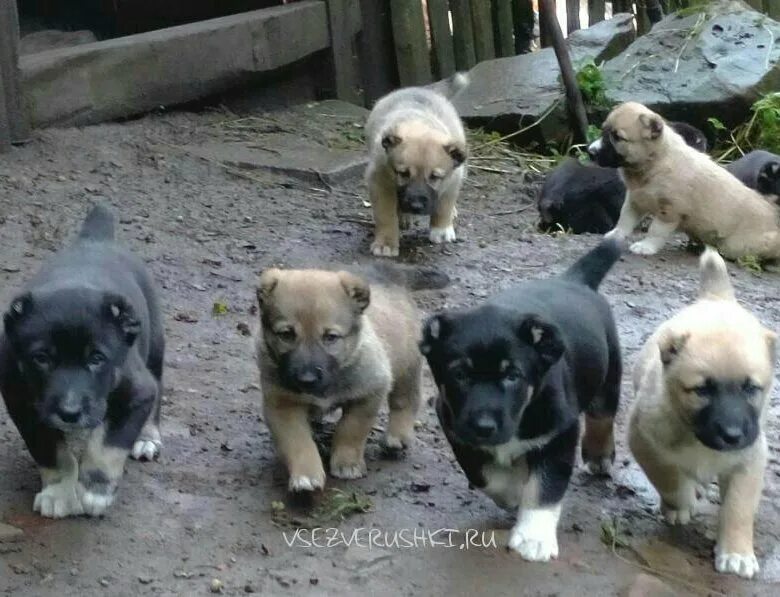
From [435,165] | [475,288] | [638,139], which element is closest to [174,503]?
[475,288]

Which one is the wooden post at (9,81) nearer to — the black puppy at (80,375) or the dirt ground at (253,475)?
the dirt ground at (253,475)

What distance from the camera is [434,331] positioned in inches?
177

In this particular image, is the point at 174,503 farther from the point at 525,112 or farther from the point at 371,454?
the point at 525,112

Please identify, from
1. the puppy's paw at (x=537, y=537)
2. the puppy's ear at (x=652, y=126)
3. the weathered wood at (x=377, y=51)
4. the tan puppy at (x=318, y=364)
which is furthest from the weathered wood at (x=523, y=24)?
the puppy's paw at (x=537, y=537)

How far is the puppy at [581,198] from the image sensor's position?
9883mm

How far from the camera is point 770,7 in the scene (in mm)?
15078

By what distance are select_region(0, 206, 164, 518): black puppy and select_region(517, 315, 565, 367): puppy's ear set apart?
4.62ft

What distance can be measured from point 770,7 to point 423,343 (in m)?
12.0

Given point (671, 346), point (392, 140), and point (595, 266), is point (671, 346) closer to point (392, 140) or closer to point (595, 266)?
point (595, 266)

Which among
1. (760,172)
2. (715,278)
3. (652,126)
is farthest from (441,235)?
(715,278)

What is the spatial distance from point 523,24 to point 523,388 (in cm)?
1113

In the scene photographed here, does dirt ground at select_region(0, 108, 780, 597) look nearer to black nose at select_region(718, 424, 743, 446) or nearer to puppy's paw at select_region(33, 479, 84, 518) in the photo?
puppy's paw at select_region(33, 479, 84, 518)

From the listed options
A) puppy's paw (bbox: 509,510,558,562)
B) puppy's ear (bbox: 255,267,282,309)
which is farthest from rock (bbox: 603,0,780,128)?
puppy's paw (bbox: 509,510,558,562)

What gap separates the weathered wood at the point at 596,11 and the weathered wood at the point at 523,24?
77 centimetres
